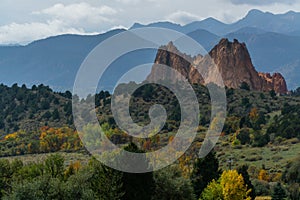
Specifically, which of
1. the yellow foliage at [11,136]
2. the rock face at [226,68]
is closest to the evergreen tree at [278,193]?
the yellow foliage at [11,136]

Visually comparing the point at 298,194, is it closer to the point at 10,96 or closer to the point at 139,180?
the point at 139,180

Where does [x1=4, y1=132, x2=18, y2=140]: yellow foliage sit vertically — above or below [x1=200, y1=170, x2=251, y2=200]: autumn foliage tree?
above

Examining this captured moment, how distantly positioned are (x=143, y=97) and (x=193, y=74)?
4191 centimetres

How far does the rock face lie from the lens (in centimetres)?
16438

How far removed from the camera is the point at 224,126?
111250mm

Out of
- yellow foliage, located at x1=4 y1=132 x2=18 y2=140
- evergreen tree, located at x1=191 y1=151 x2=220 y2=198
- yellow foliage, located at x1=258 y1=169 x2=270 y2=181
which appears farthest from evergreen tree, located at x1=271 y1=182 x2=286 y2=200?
yellow foliage, located at x1=4 y1=132 x2=18 y2=140

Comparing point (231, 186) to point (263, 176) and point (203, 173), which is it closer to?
point (203, 173)

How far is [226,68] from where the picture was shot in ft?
554

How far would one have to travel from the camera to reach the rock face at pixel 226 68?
539 feet

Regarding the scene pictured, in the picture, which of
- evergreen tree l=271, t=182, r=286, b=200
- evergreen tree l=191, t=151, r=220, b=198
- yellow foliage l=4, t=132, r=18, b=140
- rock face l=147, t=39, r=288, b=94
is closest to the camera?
evergreen tree l=191, t=151, r=220, b=198

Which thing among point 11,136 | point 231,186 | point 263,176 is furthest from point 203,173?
point 11,136

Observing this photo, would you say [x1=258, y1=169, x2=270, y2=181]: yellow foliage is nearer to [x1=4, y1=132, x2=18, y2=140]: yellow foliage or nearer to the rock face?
[x1=4, y1=132, x2=18, y2=140]: yellow foliage

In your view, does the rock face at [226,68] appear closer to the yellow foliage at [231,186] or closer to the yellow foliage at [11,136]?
the yellow foliage at [11,136]

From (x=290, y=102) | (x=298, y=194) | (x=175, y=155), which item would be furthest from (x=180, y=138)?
(x=290, y=102)
